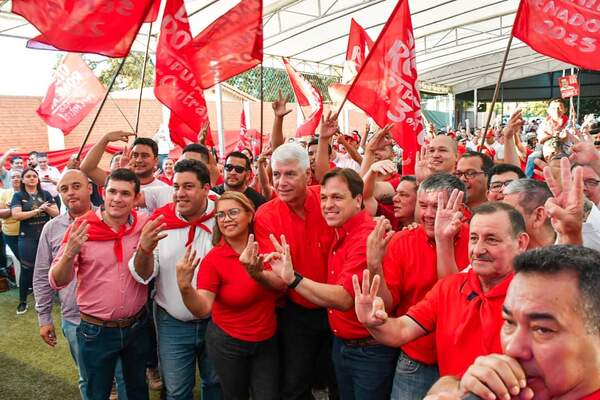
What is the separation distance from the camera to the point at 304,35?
12.9 m

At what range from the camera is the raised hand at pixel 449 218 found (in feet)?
7.36

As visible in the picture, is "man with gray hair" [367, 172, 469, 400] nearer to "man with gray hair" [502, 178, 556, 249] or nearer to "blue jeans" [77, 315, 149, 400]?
"man with gray hair" [502, 178, 556, 249]

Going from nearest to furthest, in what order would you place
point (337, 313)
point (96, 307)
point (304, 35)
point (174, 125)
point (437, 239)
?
point (437, 239) < point (337, 313) < point (96, 307) < point (174, 125) < point (304, 35)

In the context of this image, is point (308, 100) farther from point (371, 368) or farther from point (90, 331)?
point (371, 368)

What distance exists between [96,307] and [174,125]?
8.33 feet

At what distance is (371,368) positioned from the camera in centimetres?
247

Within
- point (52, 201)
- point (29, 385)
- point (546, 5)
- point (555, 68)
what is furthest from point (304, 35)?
point (555, 68)

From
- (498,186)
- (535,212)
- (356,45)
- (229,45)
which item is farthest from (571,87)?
(535,212)

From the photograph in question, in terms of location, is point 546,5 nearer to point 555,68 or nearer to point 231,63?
point 231,63

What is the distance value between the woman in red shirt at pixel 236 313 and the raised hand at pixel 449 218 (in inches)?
40.8

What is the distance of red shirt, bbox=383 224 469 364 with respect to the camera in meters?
2.39

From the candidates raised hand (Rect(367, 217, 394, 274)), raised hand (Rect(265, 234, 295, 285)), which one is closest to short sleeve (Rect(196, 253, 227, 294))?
raised hand (Rect(265, 234, 295, 285))

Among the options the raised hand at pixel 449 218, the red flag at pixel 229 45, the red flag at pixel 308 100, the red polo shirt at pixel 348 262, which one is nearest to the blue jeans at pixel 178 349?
the red polo shirt at pixel 348 262

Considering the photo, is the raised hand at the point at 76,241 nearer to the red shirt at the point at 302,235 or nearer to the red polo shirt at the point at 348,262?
the red shirt at the point at 302,235
